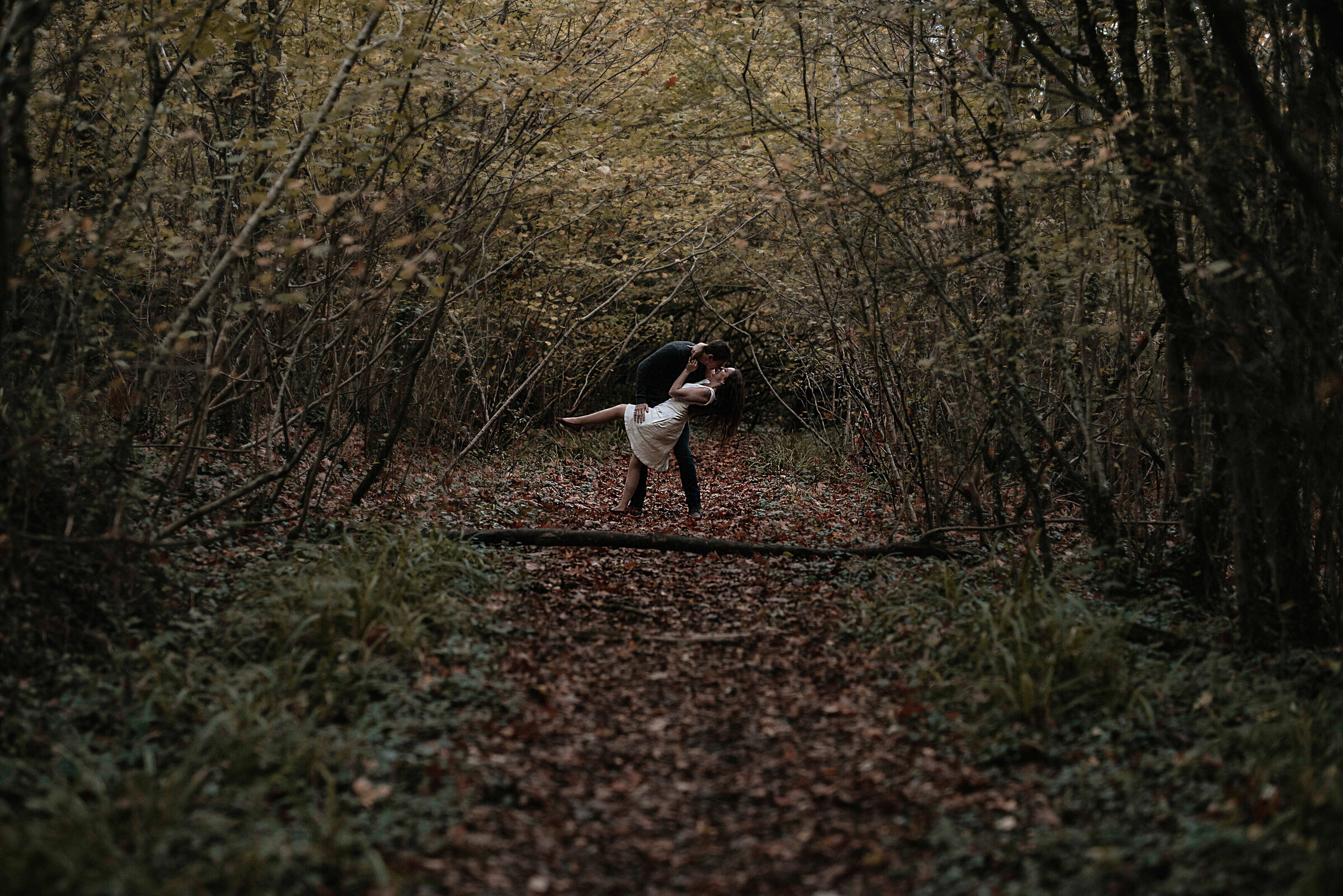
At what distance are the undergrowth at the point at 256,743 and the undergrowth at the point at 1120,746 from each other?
180 cm

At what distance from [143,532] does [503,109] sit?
342 cm

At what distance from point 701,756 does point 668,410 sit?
14.4ft

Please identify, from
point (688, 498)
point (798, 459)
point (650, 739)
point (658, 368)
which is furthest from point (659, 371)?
point (650, 739)

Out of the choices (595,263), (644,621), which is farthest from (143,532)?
(595,263)

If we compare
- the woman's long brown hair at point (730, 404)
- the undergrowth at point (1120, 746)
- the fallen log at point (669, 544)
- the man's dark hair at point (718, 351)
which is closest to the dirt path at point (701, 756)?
the undergrowth at point (1120, 746)

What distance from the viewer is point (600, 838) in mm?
3049

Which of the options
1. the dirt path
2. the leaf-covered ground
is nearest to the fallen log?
the leaf-covered ground

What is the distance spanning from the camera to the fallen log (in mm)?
6219

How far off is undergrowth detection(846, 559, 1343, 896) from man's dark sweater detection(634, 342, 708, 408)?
11.7ft

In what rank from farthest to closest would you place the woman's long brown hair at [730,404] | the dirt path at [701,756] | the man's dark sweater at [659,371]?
the woman's long brown hair at [730,404], the man's dark sweater at [659,371], the dirt path at [701,756]

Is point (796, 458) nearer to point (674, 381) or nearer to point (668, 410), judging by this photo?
point (674, 381)

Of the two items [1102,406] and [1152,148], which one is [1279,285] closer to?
[1152,148]

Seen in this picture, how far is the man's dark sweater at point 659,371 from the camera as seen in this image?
810 centimetres

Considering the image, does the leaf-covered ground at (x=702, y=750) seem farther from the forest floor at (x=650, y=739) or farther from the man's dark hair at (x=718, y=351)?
the man's dark hair at (x=718, y=351)
